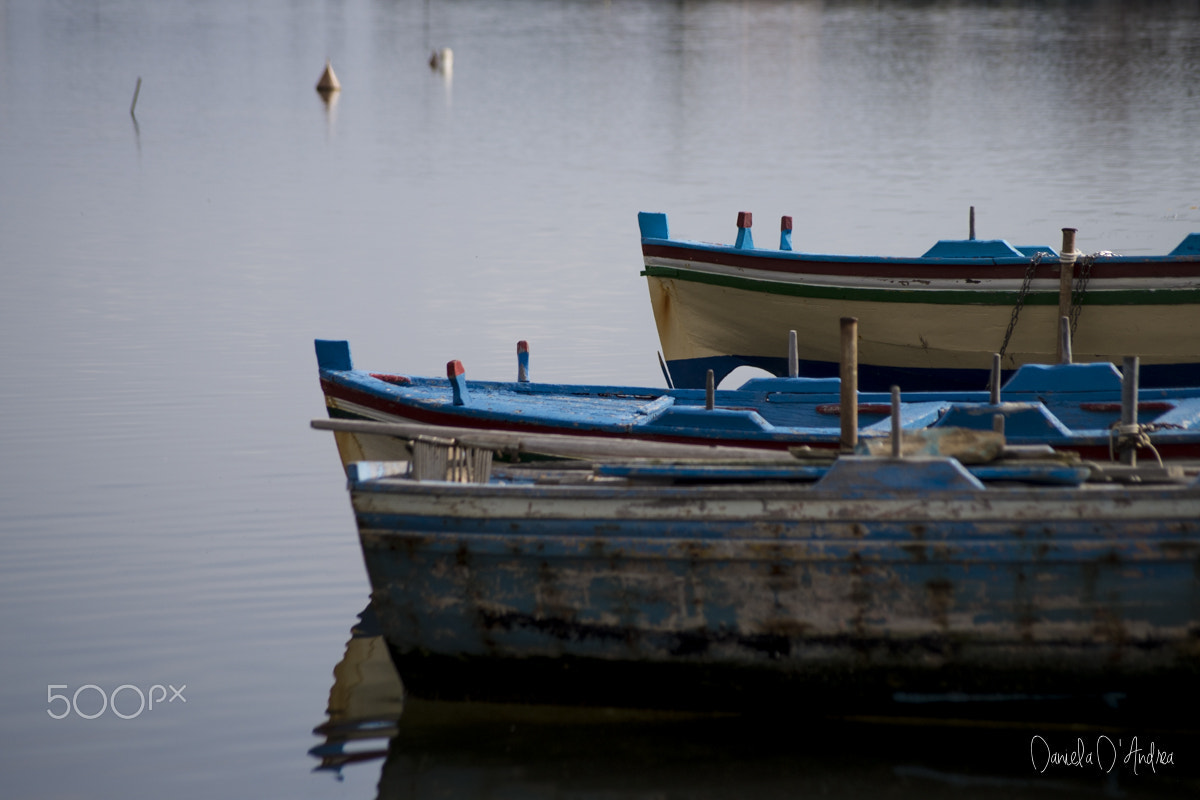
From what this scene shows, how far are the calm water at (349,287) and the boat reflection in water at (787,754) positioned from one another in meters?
0.02

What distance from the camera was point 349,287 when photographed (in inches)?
668

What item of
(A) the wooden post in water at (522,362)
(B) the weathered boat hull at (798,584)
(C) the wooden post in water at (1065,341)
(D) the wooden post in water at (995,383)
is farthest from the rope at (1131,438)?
(A) the wooden post in water at (522,362)

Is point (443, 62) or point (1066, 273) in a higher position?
point (443, 62)

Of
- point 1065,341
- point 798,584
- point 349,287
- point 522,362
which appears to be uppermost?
point 349,287

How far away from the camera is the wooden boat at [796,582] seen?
579 cm

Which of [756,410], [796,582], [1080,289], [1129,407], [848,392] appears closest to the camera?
[796,582]

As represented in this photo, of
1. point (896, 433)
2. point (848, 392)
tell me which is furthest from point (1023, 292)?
point (896, 433)

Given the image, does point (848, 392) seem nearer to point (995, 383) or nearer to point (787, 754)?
point (995, 383)

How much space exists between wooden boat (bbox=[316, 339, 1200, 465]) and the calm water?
105cm

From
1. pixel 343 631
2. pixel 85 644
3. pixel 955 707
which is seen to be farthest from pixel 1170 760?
pixel 85 644

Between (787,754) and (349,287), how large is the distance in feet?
38.6
